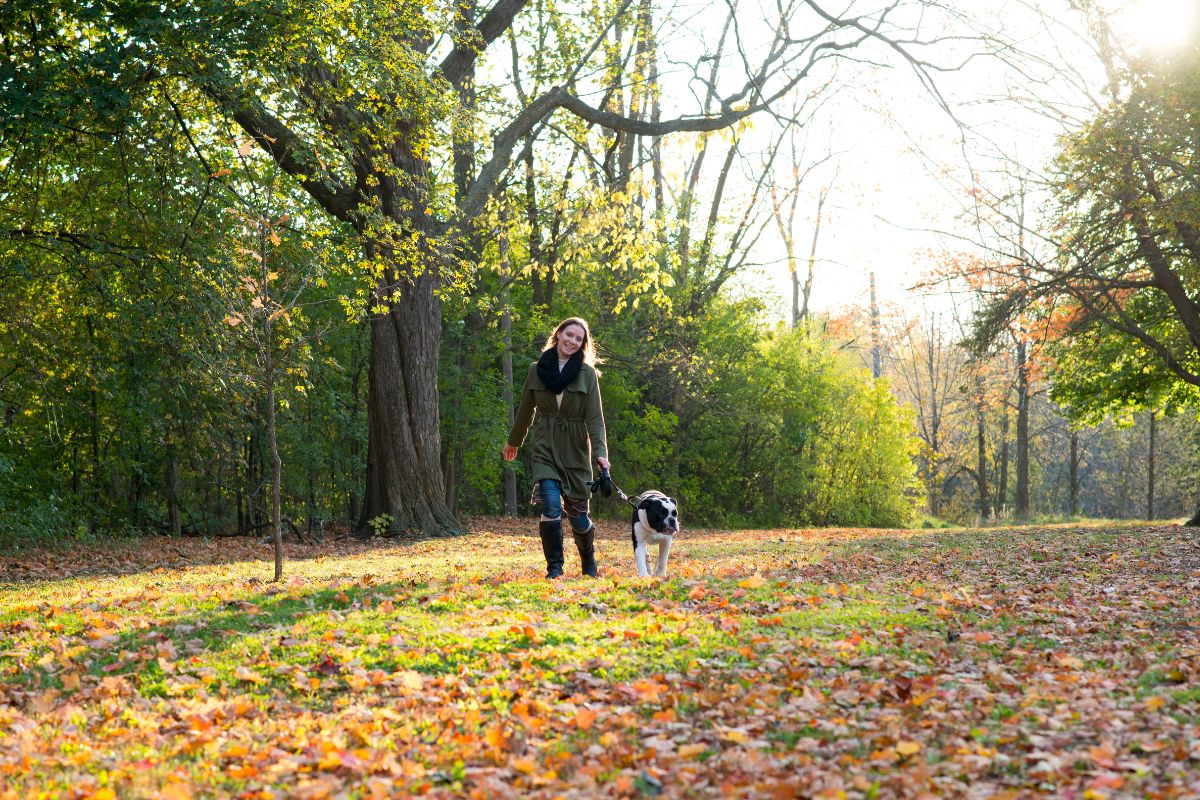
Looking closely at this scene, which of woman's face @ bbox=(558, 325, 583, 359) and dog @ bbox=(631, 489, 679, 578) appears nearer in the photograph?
woman's face @ bbox=(558, 325, 583, 359)

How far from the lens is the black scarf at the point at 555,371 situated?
8102 mm

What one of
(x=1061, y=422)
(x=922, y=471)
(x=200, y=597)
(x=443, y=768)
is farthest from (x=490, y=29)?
(x=1061, y=422)

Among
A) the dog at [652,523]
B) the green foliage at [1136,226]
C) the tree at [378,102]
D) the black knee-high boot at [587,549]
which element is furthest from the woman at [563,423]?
the green foliage at [1136,226]

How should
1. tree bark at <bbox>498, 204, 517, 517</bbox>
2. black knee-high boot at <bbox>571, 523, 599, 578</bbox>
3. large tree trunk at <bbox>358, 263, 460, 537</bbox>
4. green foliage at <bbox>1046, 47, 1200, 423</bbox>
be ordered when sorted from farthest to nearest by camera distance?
tree bark at <bbox>498, 204, 517, 517</bbox>
large tree trunk at <bbox>358, 263, 460, 537</bbox>
green foliage at <bbox>1046, 47, 1200, 423</bbox>
black knee-high boot at <bbox>571, 523, 599, 578</bbox>

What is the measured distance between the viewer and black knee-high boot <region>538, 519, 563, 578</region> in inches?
328

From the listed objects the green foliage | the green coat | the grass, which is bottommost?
the grass

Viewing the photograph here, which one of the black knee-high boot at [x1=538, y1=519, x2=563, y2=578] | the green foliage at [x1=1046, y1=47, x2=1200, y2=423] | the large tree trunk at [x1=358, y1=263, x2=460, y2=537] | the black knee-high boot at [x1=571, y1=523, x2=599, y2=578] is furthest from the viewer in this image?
the large tree trunk at [x1=358, y1=263, x2=460, y2=537]

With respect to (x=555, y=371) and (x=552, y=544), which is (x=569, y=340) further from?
(x=552, y=544)

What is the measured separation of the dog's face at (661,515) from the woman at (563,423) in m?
0.55

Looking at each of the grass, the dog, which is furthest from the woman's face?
the grass

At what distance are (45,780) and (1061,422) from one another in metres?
53.5

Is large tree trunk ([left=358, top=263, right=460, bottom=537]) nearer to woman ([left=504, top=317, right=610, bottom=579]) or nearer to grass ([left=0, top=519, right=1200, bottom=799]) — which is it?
grass ([left=0, top=519, right=1200, bottom=799])

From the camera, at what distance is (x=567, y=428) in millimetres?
8234

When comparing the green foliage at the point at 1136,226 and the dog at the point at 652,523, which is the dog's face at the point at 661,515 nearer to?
the dog at the point at 652,523
